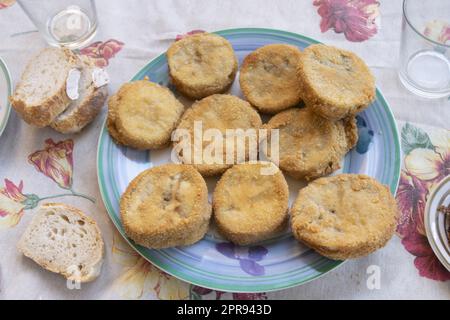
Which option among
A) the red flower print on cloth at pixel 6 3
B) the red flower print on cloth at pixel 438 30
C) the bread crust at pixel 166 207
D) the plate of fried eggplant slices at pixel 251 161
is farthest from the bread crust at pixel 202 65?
the red flower print on cloth at pixel 6 3

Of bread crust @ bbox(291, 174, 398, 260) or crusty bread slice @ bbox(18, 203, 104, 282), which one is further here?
crusty bread slice @ bbox(18, 203, 104, 282)

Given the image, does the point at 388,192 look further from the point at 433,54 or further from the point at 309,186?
the point at 433,54

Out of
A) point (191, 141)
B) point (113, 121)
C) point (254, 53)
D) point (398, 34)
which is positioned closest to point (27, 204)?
point (113, 121)

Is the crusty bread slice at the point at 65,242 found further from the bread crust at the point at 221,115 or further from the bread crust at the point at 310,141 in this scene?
the bread crust at the point at 310,141

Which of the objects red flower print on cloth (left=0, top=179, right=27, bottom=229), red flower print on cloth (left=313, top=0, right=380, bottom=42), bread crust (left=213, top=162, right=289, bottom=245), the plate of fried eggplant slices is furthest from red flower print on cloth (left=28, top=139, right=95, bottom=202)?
red flower print on cloth (left=313, top=0, right=380, bottom=42)

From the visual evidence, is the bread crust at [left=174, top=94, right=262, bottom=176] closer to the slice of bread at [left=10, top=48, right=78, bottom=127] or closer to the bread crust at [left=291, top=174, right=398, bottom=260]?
the bread crust at [left=291, top=174, right=398, bottom=260]

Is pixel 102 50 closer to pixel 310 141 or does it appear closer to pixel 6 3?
pixel 6 3
